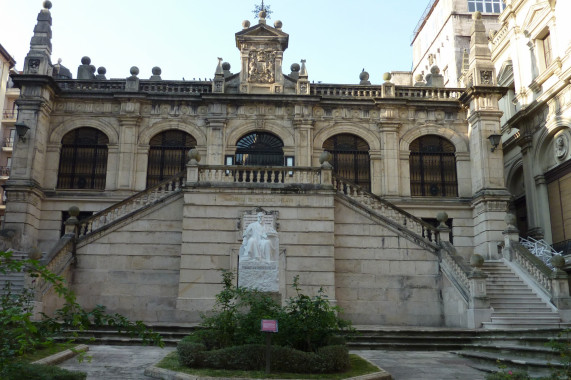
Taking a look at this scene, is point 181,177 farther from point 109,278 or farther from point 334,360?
point 334,360

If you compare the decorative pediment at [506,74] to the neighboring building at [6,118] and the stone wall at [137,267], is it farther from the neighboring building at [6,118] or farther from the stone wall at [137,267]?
the neighboring building at [6,118]

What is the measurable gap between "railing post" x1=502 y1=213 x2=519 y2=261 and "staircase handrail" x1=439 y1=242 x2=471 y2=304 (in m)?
3.55

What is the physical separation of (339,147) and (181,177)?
8386mm

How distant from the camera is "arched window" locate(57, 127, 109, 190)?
25906mm

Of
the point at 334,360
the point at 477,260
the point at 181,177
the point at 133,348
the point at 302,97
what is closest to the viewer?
the point at 334,360

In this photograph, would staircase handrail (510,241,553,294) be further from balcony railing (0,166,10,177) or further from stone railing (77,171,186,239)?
balcony railing (0,166,10,177)

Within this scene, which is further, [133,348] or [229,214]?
[229,214]

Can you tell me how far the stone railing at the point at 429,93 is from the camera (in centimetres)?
2739

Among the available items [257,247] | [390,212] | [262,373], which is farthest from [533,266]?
[262,373]

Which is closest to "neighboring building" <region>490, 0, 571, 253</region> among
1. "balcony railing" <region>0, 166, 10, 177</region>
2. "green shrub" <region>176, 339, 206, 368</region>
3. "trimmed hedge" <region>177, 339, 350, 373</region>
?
"trimmed hedge" <region>177, 339, 350, 373</region>

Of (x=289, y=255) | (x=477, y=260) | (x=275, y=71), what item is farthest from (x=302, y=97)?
(x=477, y=260)

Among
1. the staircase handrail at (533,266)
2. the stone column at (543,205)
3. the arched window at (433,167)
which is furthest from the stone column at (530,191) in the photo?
the staircase handrail at (533,266)

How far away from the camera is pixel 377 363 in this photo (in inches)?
508

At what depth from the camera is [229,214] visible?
65.9 feet
